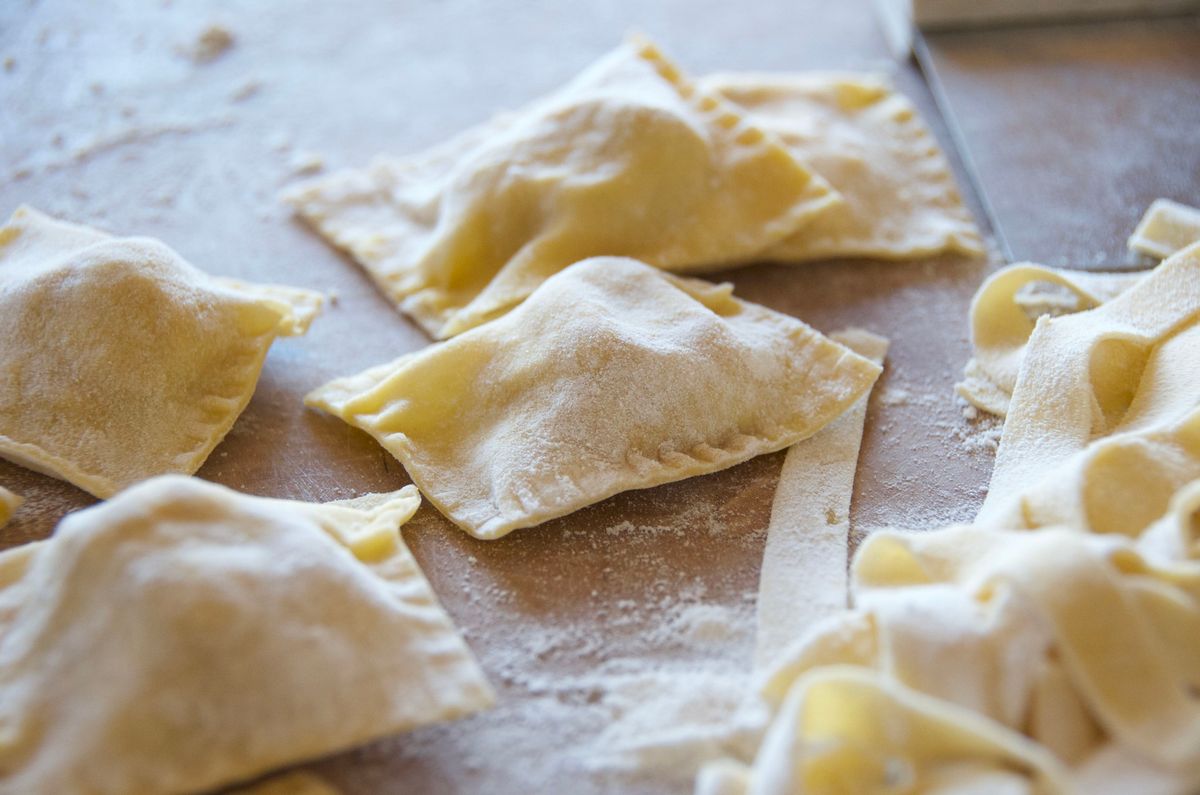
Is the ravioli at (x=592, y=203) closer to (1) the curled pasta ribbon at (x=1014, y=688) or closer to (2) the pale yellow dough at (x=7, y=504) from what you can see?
(2) the pale yellow dough at (x=7, y=504)

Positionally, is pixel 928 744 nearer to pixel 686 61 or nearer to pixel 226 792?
pixel 226 792

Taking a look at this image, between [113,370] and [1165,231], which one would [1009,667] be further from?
[113,370]

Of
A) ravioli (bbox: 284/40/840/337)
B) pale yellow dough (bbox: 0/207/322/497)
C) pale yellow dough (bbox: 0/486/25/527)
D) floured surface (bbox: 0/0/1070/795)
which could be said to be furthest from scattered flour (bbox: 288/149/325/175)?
pale yellow dough (bbox: 0/486/25/527)

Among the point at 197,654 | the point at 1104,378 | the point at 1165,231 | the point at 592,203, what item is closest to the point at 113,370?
the point at 197,654

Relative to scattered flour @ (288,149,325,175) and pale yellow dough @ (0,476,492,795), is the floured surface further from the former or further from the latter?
pale yellow dough @ (0,476,492,795)

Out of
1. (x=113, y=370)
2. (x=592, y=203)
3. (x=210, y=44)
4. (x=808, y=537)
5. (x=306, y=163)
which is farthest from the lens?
(x=210, y=44)

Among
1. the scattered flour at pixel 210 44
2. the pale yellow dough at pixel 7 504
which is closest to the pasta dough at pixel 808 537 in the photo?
the pale yellow dough at pixel 7 504
